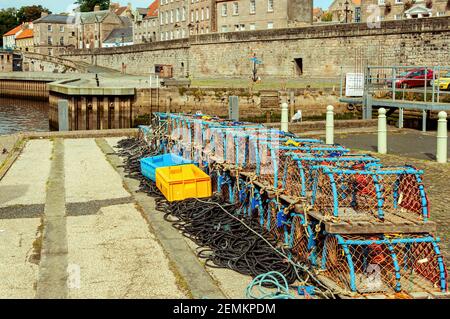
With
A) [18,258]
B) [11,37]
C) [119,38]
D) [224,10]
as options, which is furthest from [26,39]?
[18,258]

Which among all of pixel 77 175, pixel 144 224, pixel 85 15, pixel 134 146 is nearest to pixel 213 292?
pixel 144 224

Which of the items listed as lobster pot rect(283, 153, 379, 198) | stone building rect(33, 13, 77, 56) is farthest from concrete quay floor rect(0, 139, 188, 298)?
stone building rect(33, 13, 77, 56)

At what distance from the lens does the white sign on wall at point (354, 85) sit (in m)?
25.6

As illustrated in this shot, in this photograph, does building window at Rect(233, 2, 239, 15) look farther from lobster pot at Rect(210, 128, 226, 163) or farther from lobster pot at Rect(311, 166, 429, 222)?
lobster pot at Rect(311, 166, 429, 222)

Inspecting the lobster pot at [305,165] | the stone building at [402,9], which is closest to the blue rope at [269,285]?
the lobster pot at [305,165]

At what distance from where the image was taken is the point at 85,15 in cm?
11694

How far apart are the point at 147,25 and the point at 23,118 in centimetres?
5621

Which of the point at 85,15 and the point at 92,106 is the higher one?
the point at 85,15

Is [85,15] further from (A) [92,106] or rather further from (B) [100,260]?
(B) [100,260]

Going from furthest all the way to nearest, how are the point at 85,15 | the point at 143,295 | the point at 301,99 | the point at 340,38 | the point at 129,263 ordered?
1. the point at 85,15
2. the point at 340,38
3. the point at 301,99
4. the point at 129,263
5. the point at 143,295

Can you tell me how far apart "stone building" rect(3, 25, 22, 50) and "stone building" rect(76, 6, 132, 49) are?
2474cm

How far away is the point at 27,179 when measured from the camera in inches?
484

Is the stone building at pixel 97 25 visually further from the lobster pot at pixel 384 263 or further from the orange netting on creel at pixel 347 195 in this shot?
the lobster pot at pixel 384 263

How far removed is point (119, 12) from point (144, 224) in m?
120
